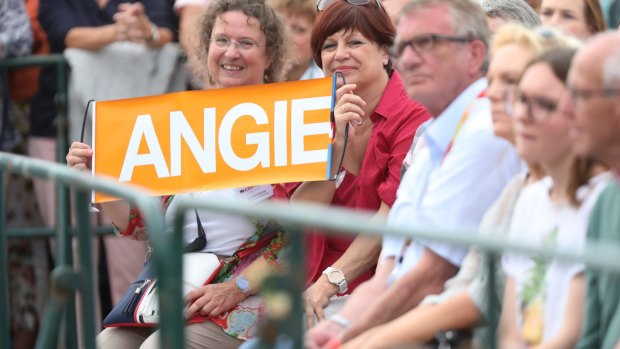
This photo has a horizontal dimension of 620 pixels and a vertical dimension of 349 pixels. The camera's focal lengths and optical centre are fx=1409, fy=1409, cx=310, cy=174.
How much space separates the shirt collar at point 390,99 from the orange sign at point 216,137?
0.35 meters

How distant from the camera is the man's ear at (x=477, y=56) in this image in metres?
4.78

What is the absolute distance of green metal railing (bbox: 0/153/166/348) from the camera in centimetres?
383

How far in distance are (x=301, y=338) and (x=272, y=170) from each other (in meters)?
2.24

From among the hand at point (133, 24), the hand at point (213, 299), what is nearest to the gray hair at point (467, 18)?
the hand at point (213, 299)

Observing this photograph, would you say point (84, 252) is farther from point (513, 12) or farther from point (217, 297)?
point (513, 12)

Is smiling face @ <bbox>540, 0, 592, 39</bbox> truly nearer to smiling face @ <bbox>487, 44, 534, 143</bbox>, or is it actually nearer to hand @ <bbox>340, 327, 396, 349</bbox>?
smiling face @ <bbox>487, 44, 534, 143</bbox>

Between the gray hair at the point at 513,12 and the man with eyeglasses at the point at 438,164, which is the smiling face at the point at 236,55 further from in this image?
the man with eyeglasses at the point at 438,164

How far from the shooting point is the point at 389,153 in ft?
19.2

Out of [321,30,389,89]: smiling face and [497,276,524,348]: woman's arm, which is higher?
[321,30,389,89]: smiling face

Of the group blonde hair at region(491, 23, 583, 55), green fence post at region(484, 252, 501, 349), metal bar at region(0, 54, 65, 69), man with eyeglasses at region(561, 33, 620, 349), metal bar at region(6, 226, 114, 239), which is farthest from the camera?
metal bar at region(0, 54, 65, 69)

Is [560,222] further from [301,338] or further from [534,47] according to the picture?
[301,338]

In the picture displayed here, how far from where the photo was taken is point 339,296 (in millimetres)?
5711

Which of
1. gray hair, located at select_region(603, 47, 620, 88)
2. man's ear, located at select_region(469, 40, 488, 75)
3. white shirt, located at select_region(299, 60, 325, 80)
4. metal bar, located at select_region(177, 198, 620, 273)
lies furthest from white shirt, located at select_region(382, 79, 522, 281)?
white shirt, located at select_region(299, 60, 325, 80)

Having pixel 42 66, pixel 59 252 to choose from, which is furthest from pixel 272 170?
pixel 42 66
